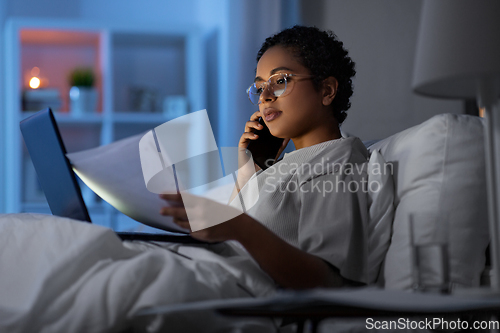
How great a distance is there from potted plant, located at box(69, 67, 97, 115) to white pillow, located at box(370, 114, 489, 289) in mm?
2367

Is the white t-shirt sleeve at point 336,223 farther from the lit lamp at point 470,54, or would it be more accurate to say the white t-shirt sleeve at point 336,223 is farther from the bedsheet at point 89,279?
the lit lamp at point 470,54

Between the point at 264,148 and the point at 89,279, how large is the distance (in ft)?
3.16

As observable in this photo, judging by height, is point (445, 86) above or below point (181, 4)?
below

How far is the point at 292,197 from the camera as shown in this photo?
106cm

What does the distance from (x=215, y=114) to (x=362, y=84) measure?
120cm

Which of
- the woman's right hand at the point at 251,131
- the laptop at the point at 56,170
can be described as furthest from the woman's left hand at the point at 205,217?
the woman's right hand at the point at 251,131

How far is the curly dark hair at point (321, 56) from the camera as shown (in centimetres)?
131

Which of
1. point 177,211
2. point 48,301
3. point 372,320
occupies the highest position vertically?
point 177,211

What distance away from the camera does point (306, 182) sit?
104cm

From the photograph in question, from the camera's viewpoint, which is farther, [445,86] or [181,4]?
[181,4]

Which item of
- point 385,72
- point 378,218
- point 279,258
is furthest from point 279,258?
point 385,72

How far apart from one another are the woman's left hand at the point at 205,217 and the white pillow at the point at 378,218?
347 mm

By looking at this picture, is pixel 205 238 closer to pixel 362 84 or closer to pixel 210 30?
pixel 362 84

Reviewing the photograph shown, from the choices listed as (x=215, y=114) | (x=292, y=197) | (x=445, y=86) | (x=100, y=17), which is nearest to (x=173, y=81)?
(x=215, y=114)
